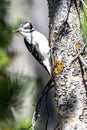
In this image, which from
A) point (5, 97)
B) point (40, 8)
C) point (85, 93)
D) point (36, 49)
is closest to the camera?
point (85, 93)

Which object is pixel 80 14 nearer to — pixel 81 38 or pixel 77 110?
pixel 81 38

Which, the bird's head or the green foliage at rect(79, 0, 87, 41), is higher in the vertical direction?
the green foliage at rect(79, 0, 87, 41)

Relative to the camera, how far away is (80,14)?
295 cm

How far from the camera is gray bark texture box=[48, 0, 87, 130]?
295cm

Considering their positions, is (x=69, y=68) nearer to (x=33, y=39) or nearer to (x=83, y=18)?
(x=83, y=18)

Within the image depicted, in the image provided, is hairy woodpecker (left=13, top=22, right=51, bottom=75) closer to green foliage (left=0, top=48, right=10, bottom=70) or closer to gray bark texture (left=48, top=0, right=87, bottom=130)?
green foliage (left=0, top=48, right=10, bottom=70)

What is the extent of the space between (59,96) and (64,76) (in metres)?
0.11

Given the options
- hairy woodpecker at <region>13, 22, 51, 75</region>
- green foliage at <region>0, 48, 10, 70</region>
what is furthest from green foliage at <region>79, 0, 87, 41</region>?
green foliage at <region>0, 48, 10, 70</region>

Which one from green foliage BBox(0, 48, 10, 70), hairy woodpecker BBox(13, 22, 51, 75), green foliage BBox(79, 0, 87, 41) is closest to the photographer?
green foliage BBox(79, 0, 87, 41)

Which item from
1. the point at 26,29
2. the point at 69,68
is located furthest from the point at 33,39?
the point at 69,68

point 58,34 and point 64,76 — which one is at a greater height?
point 58,34

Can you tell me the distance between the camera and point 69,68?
9.70 ft

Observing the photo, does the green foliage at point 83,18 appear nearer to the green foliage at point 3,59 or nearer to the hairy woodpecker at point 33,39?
the hairy woodpecker at point 33,39

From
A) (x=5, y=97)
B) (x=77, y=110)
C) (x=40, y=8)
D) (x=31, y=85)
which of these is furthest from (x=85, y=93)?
(x=40, y=8)
